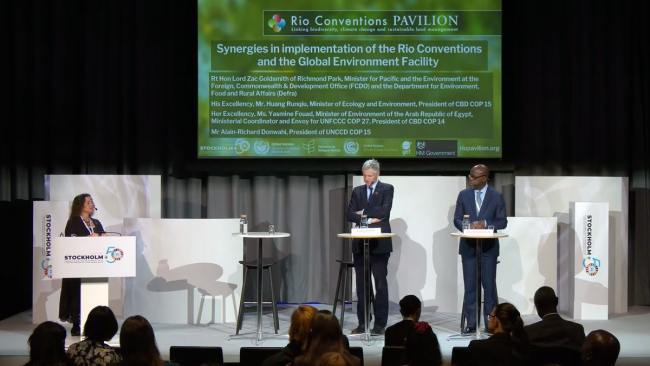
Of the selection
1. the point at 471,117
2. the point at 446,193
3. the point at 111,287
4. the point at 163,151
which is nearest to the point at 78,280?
the point at 111,287

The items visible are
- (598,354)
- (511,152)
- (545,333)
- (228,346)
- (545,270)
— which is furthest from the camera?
(511,152)

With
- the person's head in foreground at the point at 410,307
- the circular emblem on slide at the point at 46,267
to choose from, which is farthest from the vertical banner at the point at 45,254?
the person's head in foreground at the point at 410,307

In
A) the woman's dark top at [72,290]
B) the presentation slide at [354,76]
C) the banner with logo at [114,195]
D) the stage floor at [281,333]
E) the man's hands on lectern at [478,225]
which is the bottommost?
the stage floor at [281,333]

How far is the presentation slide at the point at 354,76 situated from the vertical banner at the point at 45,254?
5.72 feet

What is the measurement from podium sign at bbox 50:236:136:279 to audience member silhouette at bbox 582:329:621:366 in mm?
3855

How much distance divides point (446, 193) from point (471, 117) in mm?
848

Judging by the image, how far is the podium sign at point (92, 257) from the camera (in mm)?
5570

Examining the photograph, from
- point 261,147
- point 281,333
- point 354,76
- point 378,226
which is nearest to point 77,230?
point 281,333

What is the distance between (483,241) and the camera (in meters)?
6.14

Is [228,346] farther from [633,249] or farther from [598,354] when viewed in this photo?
[633,249]

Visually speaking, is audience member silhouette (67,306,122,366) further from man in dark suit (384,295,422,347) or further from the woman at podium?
the woman at podium

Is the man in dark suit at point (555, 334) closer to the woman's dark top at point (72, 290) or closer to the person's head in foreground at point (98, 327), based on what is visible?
the person's head in foreground at point (98, 327)

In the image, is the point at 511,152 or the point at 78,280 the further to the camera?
the point at 511,152

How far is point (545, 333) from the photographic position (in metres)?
3.65
